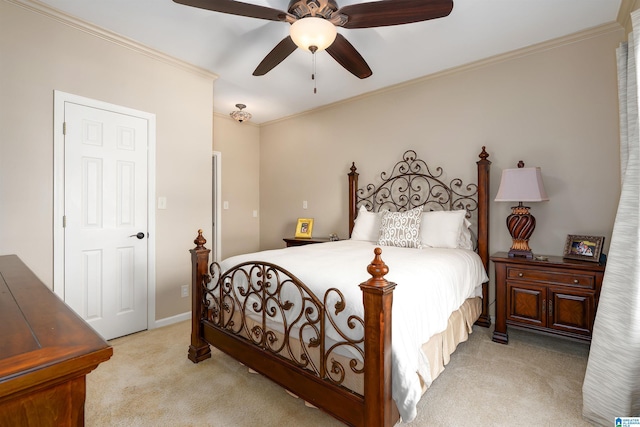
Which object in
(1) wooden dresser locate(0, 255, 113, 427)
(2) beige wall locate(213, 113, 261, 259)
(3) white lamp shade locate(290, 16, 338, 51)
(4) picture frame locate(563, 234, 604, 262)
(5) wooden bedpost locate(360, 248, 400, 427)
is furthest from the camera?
(2) beige wall locate(213, 113, 261, 259)

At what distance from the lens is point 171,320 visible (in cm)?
319

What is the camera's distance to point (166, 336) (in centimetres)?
286

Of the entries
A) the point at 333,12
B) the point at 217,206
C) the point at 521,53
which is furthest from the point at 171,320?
the point at 521,53

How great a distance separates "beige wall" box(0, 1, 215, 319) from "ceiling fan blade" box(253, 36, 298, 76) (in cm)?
119

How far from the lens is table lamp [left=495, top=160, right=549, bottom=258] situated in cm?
256

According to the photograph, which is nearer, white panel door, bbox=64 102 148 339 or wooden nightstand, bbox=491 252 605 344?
wooden nightstand, bbox=491 252 605 344

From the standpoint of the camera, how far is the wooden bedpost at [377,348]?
4.27 feet

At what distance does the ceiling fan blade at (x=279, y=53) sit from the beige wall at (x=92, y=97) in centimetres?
119

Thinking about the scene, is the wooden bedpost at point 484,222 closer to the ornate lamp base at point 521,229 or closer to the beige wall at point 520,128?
the beige wall at point 520,128

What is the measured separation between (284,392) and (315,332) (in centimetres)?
65

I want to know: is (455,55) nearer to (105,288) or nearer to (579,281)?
(579,281)

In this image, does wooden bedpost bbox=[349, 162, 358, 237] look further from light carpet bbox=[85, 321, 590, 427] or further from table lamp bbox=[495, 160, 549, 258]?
light carpet bbox=[85, 321, 590, 427]

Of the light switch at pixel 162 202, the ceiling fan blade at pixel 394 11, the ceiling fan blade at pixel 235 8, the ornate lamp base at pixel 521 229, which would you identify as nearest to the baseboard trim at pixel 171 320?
the light switch at pixel 162 202

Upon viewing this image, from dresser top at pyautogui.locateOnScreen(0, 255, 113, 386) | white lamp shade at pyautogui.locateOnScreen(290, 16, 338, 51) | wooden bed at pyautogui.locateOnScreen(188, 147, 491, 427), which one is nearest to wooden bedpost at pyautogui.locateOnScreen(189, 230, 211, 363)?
wooden bed at pyautogui.locateOnScreen(188, 147, 491, 427)
